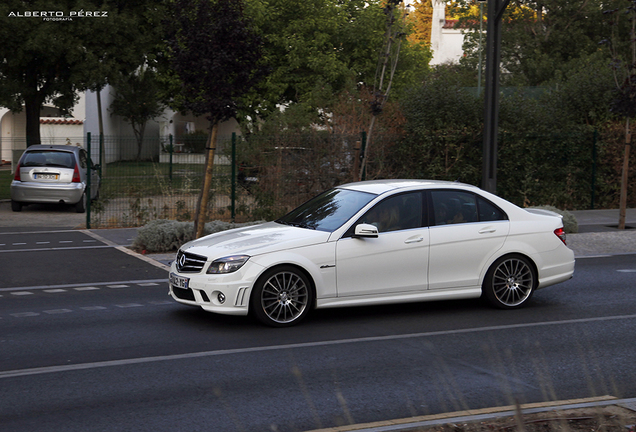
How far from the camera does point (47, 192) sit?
19.5 metres

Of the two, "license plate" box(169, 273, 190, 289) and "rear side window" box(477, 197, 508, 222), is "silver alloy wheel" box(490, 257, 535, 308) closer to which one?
"rear side window" box(477, 197, 508, 222)

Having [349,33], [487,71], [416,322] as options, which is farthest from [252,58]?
[349,33]

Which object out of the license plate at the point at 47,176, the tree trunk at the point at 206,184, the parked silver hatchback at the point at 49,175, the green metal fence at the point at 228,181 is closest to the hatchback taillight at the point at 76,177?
the parked silver hatchback at the point at 49,175

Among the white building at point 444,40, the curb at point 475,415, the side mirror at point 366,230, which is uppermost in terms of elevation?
the white building at point 444,40

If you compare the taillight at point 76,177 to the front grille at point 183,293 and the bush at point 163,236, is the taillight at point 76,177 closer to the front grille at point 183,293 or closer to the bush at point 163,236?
the bush at point 163,236

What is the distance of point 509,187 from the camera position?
2033 centimetres

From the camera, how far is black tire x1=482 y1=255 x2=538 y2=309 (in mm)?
9047

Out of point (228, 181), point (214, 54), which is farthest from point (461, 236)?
point (228, 181)

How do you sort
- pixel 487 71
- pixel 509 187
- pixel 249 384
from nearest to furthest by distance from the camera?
1. pixel 249 384
2. pixel 487 71
3. pixel 509 187

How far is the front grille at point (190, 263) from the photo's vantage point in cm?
806

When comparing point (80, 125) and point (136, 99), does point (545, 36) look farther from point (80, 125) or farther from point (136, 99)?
point (80, 125)

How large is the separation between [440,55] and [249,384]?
69972 millimetres

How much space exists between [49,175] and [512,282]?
1375 cm

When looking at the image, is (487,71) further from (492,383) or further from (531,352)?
(492,383)
